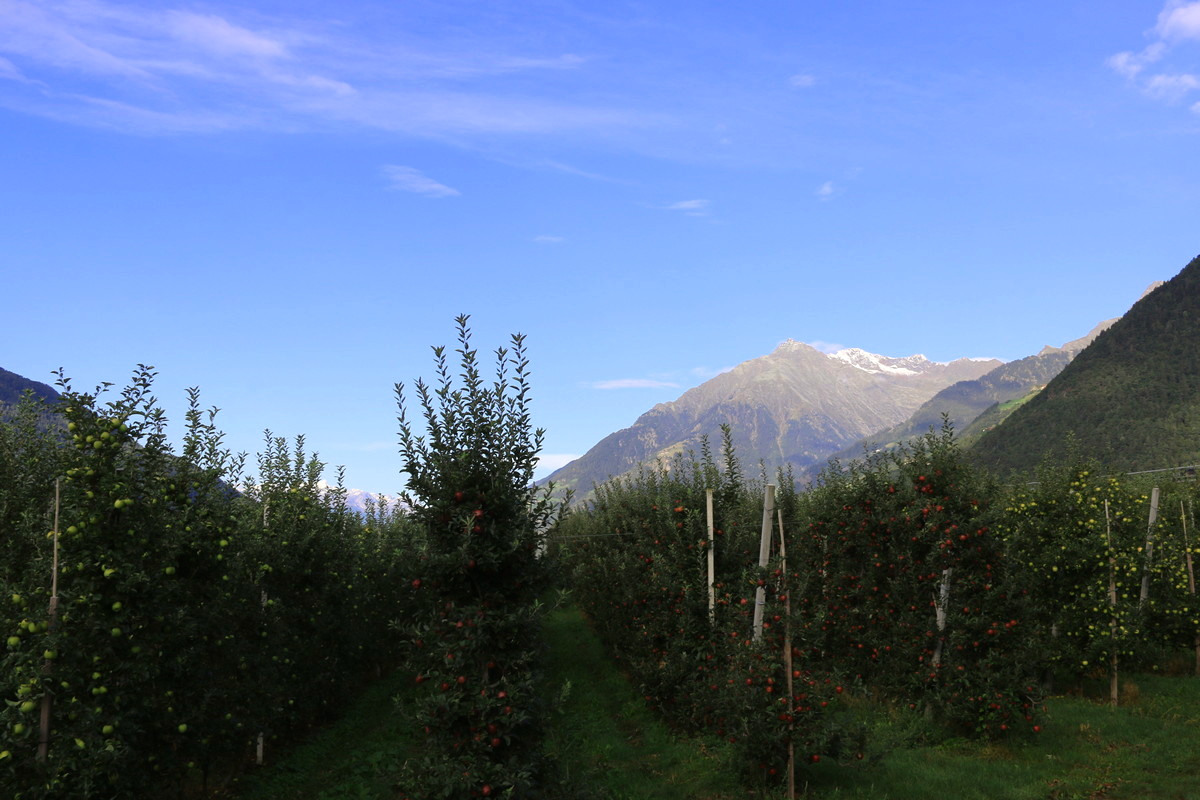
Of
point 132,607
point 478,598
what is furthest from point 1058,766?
point 132,607

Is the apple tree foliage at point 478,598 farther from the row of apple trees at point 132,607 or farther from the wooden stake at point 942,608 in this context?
the wooden stake at point 942,608

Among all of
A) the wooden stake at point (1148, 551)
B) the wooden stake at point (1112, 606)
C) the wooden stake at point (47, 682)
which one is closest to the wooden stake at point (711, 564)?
the wooden stake at point (1112, 606)

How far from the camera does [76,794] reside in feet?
24.5

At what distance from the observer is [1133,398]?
14012 cm

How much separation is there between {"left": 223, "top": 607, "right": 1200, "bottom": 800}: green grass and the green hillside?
11722 centimetres

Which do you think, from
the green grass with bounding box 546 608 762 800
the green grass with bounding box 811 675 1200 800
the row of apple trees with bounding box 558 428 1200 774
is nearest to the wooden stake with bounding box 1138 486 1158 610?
the row of apple trees with bounding box 558 428 1200 774

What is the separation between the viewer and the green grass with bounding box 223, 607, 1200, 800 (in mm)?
11742

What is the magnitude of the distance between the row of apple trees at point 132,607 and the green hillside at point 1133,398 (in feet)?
414

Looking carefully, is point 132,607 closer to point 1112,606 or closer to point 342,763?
point 342,763

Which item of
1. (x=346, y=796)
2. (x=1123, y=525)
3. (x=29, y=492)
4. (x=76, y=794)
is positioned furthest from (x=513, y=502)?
(x=1123, y=525)

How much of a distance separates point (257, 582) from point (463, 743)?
6.77 metres

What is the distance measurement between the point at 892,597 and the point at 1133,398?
153 meters

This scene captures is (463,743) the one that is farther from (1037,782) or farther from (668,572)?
(1037,782)

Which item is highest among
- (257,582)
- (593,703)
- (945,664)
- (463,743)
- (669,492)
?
(669,492)
